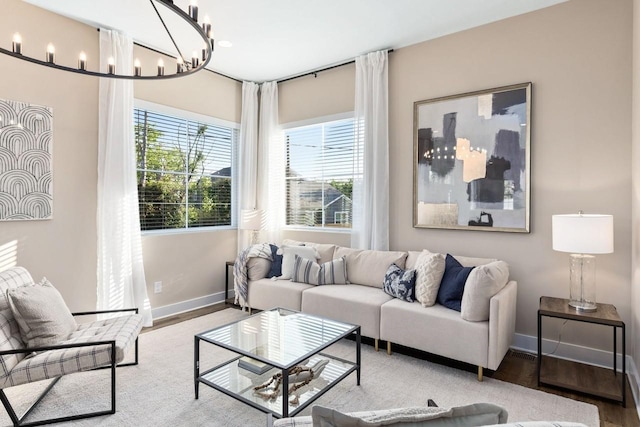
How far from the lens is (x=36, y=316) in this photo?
2250mm

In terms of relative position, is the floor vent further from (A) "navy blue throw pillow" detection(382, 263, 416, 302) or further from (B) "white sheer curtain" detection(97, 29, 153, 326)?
(B) "white sheer curtain" detection(97, 29, 153, 326)

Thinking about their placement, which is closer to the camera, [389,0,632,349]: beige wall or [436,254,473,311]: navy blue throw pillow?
[389,0,632,349]: beige wall

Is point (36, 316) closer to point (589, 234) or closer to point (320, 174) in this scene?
point (320, 174)

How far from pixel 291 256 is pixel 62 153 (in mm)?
2420

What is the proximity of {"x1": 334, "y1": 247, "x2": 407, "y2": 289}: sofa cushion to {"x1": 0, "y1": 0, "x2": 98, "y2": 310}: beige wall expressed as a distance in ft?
8.59

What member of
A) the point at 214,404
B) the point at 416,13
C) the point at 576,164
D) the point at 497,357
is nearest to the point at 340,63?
the point at 416,13

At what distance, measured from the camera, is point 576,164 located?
300 cm

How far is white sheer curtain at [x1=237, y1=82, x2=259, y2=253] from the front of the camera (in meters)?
4.93

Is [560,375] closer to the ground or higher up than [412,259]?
closer to the ground

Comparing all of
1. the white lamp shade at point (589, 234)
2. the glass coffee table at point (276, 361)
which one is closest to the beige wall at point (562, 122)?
the white lamp shade at point (589, 234)

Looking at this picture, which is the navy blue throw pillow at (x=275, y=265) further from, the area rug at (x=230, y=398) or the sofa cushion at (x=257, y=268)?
the area rug at (x=230, y=398)

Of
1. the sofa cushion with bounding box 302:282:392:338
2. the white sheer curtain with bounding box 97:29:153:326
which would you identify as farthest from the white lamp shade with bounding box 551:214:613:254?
the white sheer curtain with bounding box 97:29:153:326

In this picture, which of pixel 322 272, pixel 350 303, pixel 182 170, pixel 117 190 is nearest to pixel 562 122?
pixel 350 303

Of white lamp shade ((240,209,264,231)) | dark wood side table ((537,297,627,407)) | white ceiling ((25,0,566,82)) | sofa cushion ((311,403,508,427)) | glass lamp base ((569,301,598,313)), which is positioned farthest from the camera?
white lamp shade ((240,209,264,231))
